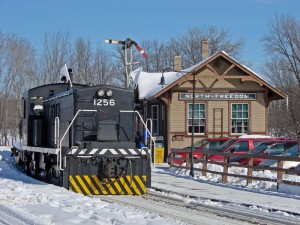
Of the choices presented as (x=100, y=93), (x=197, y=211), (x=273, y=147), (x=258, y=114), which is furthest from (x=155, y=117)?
(x=197, y=211)

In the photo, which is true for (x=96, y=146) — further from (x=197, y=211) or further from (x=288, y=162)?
(x=288, y=162)

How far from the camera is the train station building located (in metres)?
33.6

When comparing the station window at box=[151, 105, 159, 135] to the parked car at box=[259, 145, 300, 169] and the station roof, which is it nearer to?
the station roof

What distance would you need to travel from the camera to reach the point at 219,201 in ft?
45.6

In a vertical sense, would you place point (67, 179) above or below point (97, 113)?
below

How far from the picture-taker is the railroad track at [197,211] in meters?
10.9

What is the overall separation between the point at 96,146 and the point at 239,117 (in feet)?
67.1

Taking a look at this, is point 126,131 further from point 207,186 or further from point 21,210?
point 21,210

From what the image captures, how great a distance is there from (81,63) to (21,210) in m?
56.9

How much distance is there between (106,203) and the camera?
12.5 m

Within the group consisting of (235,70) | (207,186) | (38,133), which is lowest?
(207,186)

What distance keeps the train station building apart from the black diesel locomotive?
15.3 metres

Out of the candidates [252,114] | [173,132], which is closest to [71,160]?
[173,132]

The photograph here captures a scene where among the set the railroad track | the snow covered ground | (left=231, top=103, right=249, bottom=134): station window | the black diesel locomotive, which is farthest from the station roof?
the railroad track
